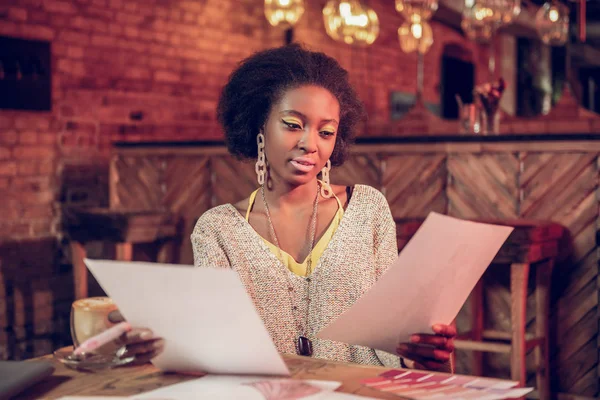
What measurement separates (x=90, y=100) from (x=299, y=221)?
3526mm

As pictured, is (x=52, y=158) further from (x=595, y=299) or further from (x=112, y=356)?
(x=112, y=356)

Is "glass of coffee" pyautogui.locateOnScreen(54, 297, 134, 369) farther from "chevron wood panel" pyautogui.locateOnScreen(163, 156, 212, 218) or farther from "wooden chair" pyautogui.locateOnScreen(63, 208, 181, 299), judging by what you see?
"chevron wood panel" pyautogui.locateOnScreen(163, 156, 212, 218)

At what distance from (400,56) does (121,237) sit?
485cm

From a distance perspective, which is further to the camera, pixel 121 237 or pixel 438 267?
pixel 121 237

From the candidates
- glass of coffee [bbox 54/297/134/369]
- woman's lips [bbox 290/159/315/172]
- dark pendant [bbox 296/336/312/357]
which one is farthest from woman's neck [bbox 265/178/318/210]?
glass of coffee [bbox 54/297/134/369]

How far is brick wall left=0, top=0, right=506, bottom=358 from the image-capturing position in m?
4.64

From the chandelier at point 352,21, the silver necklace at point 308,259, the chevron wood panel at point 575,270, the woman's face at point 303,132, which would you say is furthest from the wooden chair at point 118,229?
the woman's face at point 303,132

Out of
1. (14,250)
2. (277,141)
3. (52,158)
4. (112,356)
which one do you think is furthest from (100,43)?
(112,356)

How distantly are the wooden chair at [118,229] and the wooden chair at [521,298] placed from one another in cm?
152

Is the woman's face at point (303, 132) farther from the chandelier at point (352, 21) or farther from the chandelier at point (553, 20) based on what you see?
the chandelier at point (553, 20)

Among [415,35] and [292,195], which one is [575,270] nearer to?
[292,195]

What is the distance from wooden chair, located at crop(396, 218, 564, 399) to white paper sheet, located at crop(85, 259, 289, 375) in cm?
206

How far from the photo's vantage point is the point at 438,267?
1.27 meters

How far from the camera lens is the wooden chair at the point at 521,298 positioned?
10.5 feet
